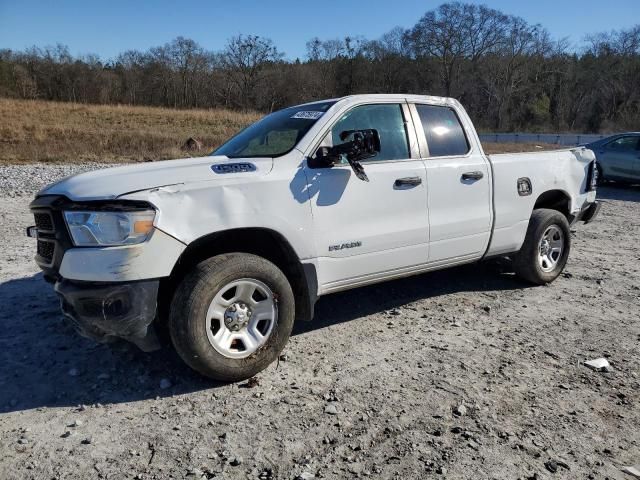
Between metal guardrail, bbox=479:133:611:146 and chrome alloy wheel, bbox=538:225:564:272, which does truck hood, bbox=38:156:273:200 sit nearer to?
chrome alloy wheel, bbox=538:225:564:272

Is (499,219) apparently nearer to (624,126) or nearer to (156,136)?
(156,136)

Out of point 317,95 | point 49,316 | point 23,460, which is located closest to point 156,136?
point 49,316

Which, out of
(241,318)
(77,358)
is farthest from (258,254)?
(77,358)

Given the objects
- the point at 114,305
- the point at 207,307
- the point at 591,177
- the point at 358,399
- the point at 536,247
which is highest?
Answer: the point at 591,177

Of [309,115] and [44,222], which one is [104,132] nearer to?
[309,115]

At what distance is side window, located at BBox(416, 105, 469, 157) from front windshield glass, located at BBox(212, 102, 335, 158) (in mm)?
971

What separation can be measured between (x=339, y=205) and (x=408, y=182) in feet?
2.40

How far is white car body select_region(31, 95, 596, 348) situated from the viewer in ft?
10.1

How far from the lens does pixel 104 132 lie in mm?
32812

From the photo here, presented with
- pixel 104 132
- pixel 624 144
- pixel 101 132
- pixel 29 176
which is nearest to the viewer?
pixel 624 144

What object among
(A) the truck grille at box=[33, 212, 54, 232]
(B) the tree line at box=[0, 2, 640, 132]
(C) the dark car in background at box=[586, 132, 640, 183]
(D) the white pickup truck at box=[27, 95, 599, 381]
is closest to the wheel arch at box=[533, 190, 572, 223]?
(D) the white pickup truck at box=[27, 95, 599, 381]

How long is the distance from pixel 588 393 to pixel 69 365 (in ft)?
11.8

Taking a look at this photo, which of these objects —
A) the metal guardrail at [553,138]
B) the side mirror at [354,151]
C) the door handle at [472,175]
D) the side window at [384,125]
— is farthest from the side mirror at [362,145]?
the metal guardrail at [553,138]

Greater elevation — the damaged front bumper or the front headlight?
the front headlight
